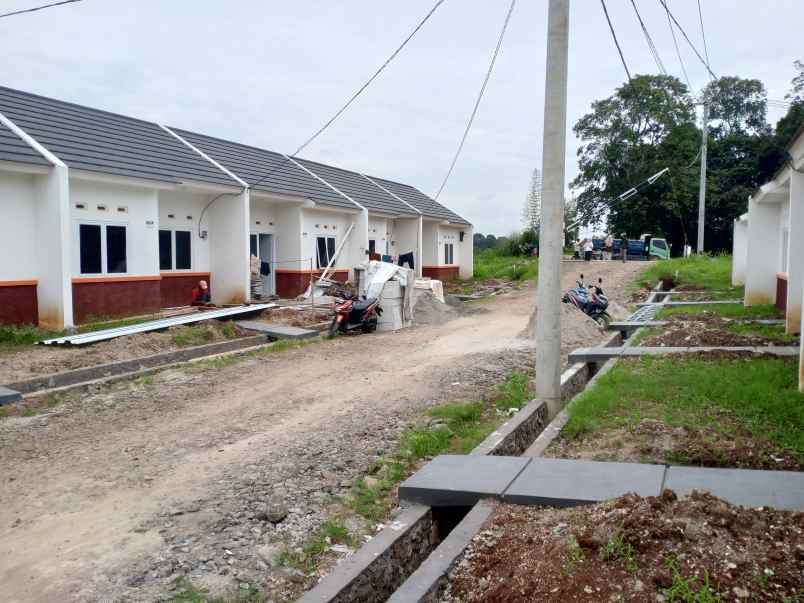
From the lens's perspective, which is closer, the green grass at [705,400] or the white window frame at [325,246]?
the green grass at [705,400]

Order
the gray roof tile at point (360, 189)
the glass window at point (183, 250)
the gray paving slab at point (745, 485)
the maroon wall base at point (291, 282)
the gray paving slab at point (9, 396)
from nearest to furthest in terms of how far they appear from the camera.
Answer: the gray paving slab at point (745, 485)
the gray paving slab at point (9, 396)
the glass window at point (183, 250)
the maroon wall base at point (291, 282)
the gray roof tile at point (360, 189)

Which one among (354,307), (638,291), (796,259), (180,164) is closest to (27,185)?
(180,164)

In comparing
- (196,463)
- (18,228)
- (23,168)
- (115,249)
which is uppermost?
(23,168)

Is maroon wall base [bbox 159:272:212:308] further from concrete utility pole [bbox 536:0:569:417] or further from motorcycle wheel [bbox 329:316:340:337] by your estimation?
concrete utility pole [bbox 536:0:569:417]

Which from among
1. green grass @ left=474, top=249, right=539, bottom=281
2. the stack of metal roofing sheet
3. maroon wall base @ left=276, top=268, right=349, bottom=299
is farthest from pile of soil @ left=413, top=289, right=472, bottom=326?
green grass @ left=474, top=249, right=539, bottom=281

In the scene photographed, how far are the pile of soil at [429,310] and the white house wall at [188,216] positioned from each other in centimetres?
673

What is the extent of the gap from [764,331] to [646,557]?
1111 centimetres

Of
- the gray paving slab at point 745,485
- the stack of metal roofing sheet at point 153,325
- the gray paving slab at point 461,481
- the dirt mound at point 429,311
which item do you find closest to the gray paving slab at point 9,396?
the stack of metal roofing sheet at point 153,325

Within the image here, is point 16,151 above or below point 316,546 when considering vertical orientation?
above

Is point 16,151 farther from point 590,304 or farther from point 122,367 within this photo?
point 590,304

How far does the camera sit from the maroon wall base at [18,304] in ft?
48.2

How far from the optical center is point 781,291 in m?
16.8

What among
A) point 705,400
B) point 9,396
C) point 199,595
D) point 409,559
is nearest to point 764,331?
point 705,400

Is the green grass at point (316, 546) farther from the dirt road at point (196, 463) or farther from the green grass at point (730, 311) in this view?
the green grass at point (730, 311)
